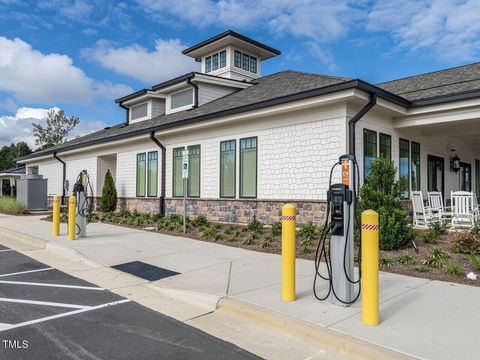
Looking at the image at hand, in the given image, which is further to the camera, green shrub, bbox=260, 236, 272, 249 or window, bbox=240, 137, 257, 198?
window, bbox=240, 137, 257, 198

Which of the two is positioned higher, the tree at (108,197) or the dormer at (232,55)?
the dormer at (232,55)

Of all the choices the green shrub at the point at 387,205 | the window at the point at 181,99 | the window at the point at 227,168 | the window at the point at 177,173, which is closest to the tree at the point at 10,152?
the window at the point at 181,99

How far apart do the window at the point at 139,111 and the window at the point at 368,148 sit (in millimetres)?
13012

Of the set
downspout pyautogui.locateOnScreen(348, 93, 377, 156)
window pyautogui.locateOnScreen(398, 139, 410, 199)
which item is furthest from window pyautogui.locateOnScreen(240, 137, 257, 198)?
window pyautogui.locateOnScreen(398, 139, 410, 199)

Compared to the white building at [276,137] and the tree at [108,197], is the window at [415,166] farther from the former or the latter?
the tree at [108,197]

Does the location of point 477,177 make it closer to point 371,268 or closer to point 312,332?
point 371,268

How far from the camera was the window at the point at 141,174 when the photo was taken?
57.6 feet

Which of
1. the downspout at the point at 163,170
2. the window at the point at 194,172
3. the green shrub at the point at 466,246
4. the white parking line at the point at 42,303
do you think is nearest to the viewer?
the white parking line at the point at 42,303

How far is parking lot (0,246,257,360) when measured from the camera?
378 centimetres

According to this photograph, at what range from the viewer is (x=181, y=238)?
35.8ft

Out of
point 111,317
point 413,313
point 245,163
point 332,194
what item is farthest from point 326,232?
point 245,163

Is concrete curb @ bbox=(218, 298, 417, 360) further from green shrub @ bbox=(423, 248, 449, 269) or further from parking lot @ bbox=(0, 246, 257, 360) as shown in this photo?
green shrub @ bbox=(423, 248, 449, 269)

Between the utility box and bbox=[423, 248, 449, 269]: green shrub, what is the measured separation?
19.8 meters

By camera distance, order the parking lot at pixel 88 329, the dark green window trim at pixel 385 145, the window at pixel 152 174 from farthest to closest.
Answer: the window at pixel 152 174
the dark green window trim at pixel 385 145
the parking lot at pixel 88 329
